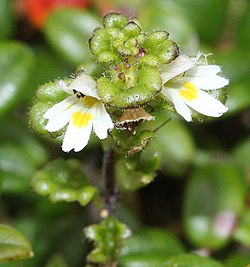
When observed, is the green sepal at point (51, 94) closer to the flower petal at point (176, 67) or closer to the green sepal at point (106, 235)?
the flower petal at point (176, 67)

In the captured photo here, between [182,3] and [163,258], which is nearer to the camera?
[163,258]

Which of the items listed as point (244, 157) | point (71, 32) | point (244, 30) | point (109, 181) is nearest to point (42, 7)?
point (71, 32)

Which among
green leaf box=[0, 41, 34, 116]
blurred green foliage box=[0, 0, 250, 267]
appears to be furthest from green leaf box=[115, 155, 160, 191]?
green leaf box=[0, 41, 34, 116]

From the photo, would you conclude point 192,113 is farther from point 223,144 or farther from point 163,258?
point 223,144

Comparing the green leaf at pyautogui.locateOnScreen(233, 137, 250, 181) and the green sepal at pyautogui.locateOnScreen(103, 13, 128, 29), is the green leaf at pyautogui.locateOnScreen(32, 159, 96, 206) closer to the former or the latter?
the green sepal at pyautogui.locateOnScreen(103, 13, 128, 29)

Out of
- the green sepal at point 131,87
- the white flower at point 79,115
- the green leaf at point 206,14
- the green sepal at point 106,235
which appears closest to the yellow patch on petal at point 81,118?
the white flower at point 79,115

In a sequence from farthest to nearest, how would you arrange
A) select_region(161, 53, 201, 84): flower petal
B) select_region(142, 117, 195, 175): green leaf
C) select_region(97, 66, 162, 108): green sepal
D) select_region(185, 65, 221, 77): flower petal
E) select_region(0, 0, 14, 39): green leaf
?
select_region(0, 0, 14, 39): green leaf, select_region(142, 117, 195, 175): green leaf, select_region(185, 65, 221, 77): flower petal, select_region(161, 53, 201, 84): flower petal, select_region(97, 66, 162, 108): green sepal

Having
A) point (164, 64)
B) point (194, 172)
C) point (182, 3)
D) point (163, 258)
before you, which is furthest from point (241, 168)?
point (164, 64)
